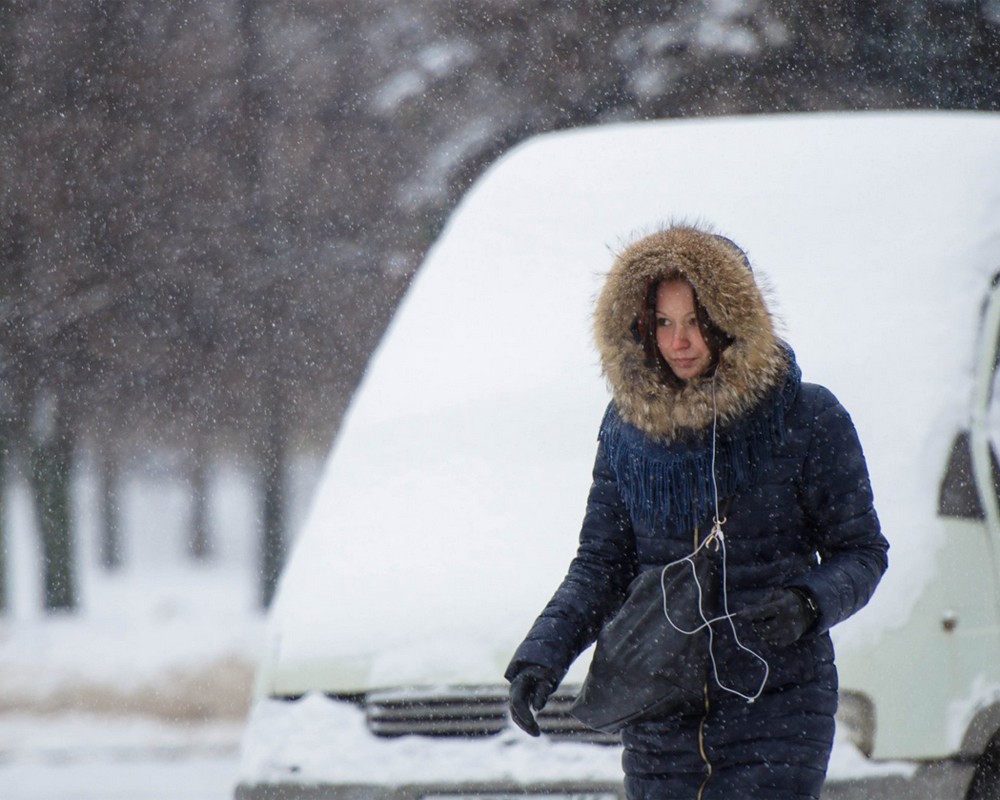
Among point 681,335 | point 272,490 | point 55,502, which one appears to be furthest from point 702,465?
point 55,502

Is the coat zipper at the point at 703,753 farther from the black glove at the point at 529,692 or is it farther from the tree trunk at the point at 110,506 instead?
the tree trunk at the point at 110,506

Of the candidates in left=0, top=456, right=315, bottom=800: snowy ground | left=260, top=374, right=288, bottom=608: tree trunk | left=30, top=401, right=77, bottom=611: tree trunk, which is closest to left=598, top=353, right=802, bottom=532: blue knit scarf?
left=0, top=456, right=315, bottom=800: snowy ground

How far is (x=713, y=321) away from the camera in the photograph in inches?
112

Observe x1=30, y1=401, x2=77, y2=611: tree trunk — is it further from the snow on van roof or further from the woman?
the woman

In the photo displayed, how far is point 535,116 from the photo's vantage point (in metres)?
12.1

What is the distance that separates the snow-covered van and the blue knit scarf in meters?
0.64

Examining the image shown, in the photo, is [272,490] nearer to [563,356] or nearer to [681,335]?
[563,356]

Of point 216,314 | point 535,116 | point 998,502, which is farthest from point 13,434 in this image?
point 998,502

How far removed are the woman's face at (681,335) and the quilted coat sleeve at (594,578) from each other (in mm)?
244

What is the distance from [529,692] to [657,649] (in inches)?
9.7

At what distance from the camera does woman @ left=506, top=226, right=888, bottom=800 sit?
2727 mm

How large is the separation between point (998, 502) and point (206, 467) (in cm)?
2075

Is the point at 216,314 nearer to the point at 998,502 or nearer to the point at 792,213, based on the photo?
the point at 792,213

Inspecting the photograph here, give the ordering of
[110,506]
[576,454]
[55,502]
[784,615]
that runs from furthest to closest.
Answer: [110,506]
[55,502]
[576,454]
[784,615]
